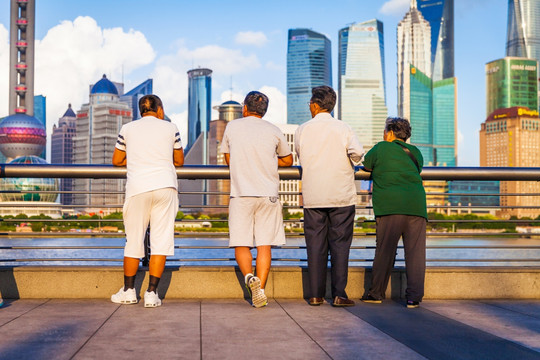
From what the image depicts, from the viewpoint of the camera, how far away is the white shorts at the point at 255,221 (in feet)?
16.3

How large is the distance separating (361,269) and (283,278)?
731mm

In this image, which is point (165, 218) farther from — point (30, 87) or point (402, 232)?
point (30, 87)

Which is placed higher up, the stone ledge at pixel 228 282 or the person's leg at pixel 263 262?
the person's leg at pixel 263 262

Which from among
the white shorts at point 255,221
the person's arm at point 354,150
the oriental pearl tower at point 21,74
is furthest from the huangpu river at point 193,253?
the oriental pearl tower at point 21,74

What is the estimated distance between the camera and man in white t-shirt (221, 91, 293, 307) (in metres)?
4.98

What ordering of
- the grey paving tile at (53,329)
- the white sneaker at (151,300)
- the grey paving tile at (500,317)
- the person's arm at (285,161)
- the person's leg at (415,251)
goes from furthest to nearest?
1. the person's arm at (285,161)
2. the person's leg at (415,251)
3. the white sneaker at (151,300)
4. the grey paving tile at (500,317)
5. the grey paving tile at (53,329)

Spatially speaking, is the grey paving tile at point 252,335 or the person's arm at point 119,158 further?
the person's arm at point 119,158

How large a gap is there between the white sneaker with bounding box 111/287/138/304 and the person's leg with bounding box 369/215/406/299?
6.73 feet

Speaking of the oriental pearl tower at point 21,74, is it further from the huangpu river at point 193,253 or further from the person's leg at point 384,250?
the person's leg at point 384,250

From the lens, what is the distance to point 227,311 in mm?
4773

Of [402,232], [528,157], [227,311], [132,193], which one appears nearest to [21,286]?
[132,193]

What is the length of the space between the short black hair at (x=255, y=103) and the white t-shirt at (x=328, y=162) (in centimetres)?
40

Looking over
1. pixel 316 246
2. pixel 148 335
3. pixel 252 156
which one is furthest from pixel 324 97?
pixel 148 335

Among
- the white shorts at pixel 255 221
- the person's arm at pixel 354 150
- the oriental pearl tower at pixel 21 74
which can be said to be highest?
the oriental pearl tower at pixel 21 74
